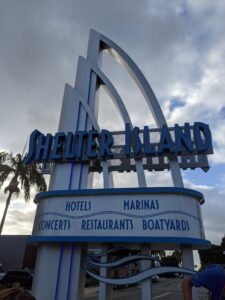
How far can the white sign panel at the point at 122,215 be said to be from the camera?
9.09 m

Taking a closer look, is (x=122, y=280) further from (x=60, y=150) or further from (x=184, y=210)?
(x=60, y=150)

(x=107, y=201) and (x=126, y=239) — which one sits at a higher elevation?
(x=107, y=201)

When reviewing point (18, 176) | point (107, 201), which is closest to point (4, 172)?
point (18, 176)

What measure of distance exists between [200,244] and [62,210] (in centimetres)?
464

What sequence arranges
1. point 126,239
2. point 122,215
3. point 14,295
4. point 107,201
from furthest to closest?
1. point 107,201
2. point 122,215
3. point 126,239
4. point 14,295

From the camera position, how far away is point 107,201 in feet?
32.4

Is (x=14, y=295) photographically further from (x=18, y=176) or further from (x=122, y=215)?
(x=18, y=176)

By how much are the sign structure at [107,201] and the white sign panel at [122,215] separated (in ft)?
0.10

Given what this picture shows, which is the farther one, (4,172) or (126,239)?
(4,172)

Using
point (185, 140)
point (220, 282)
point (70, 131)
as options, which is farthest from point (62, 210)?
point (220, 282)

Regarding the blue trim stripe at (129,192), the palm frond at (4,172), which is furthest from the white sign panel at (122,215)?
the palm frond at (4,172)

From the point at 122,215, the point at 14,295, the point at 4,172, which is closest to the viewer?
the point at 14,295

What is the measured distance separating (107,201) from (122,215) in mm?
742

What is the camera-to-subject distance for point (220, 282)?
130 inches
